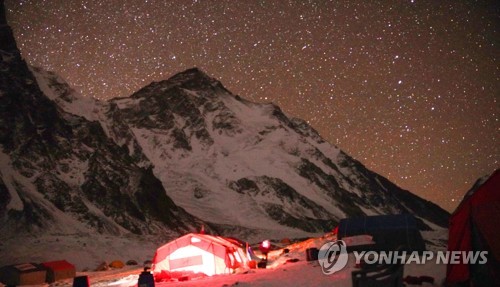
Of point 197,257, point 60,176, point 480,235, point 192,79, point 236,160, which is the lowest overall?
point 197,257

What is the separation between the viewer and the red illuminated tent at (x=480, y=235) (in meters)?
10.8

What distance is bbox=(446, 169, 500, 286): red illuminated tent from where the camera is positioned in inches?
425

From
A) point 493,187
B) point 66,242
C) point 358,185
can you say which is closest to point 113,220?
point 66,242

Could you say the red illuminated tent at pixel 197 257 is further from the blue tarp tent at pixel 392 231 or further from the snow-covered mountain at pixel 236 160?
the snow-covered mountain at pixel 236 160

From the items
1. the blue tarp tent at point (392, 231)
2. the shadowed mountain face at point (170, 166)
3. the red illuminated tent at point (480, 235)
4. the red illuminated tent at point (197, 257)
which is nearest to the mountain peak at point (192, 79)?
the shadowed mountain face at point (170, 166)

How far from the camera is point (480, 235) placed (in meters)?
11.3

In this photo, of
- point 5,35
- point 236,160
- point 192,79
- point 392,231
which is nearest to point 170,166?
point 236,160

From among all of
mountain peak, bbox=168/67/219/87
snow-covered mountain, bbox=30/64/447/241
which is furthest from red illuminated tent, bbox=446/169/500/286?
mountain peak, bbox=168/67/219/87

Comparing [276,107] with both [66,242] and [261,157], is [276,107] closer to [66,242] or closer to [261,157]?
[261,157]

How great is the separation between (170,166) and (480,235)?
120724 mm

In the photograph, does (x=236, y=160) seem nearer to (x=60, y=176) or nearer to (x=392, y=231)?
(x=60, y=176)

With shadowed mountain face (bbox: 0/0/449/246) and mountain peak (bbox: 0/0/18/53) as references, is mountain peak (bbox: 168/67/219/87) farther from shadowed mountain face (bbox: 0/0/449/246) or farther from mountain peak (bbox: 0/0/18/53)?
mountain peak (bbox: 0/0/18/53)

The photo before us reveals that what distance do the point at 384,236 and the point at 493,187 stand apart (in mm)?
15397

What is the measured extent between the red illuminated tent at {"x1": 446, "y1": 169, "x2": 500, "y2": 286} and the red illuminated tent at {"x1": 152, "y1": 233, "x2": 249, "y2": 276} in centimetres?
1557
